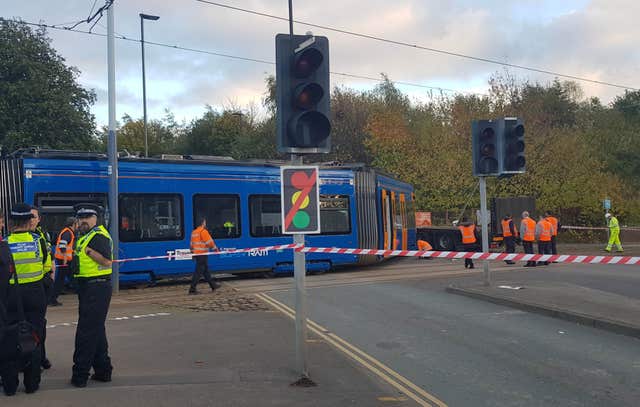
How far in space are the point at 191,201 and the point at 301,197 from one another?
9.76 metres

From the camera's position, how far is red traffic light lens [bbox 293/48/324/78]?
6.43 meters

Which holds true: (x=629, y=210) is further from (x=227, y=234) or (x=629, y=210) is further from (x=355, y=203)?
(x=227, y=234)

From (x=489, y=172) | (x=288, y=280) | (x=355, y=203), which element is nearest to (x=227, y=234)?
(x=288, y=280)

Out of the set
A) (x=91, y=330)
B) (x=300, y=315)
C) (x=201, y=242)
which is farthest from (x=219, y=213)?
(x=91, y=330)

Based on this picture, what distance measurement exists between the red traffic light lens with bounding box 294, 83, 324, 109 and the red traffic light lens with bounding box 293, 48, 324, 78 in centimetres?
14

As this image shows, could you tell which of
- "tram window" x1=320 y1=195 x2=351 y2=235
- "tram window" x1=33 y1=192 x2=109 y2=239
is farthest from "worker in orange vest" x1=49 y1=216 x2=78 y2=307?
"tram window" x1=320 y1=195 x2=351 y2=235

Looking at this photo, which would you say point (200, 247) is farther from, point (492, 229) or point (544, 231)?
point (492, 229)

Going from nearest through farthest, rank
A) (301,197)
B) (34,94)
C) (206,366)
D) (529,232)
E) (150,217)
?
1. (301,197)
2. (206,366)
3. (150,217)
4. (529,232)
5. (34,94)

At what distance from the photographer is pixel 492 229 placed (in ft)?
95.0

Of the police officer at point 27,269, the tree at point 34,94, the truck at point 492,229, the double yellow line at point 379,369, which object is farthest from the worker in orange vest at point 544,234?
the tree at point 34,94

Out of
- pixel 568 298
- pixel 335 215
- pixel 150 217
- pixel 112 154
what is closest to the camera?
pixel 568 298

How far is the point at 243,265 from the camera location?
650 inches

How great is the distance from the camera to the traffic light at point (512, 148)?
41.9 ft

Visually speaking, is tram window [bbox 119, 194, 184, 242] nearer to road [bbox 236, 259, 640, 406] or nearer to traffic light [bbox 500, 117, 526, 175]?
road [bbox 236, 259, 640, 406]
